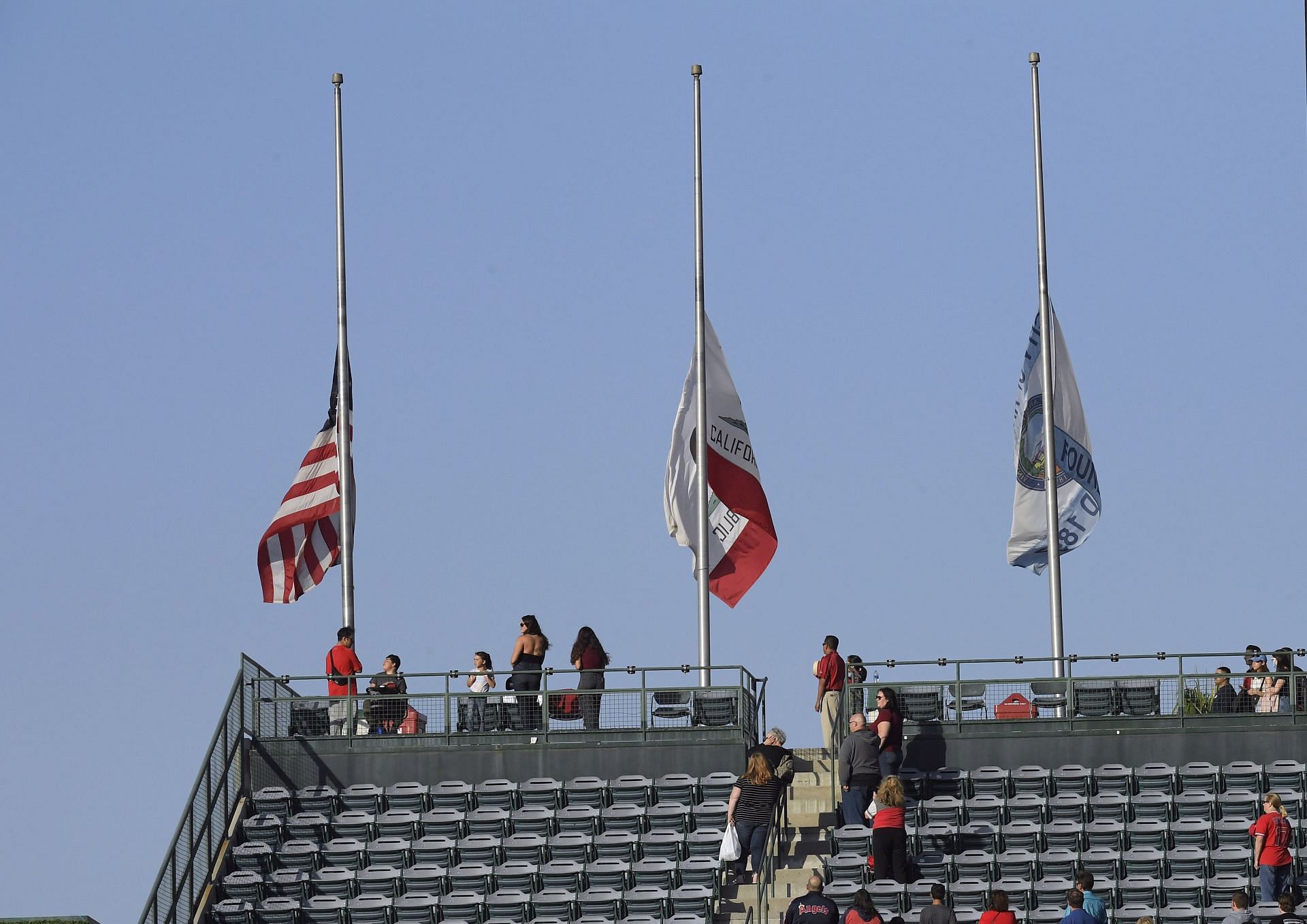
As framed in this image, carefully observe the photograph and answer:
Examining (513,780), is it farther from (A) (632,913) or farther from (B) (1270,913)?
(B) (1270,913)

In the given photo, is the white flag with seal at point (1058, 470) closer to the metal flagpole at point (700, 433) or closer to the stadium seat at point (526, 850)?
the metal flagpole at point (700, 433)

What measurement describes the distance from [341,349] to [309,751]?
7219 millimetres

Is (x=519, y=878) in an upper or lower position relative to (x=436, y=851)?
lower

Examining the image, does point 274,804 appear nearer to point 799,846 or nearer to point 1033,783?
point 799,846

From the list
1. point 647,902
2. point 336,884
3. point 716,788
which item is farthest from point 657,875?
point 336,884

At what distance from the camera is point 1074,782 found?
34125 millimetres

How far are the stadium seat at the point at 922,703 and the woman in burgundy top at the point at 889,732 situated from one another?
66.6 inches

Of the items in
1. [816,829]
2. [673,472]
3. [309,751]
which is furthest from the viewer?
[673,472]

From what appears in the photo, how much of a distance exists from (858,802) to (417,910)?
17.7 feet

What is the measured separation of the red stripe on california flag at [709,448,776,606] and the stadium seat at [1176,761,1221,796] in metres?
7.56

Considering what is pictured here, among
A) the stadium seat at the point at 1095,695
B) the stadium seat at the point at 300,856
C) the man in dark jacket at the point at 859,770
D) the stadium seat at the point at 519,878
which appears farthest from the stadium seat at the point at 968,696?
the stadium seat at the point at 300,856

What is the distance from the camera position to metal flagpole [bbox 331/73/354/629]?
39656 mm

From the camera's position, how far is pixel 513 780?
118ft

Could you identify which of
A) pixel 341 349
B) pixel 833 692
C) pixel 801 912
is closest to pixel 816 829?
pixel 833 692
